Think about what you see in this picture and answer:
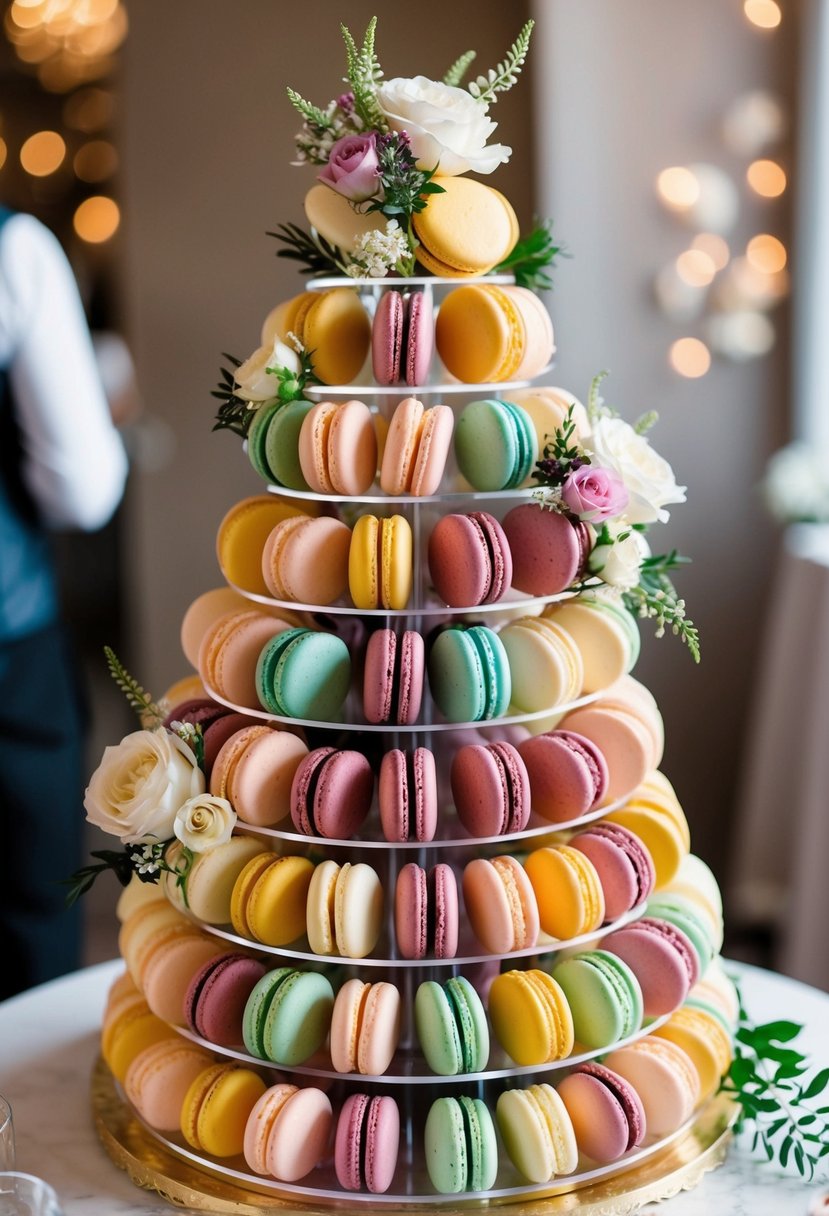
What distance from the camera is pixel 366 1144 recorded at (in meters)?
0.97

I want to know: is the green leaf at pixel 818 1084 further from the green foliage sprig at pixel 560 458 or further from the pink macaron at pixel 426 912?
the green foliage sprig at pixel 560 458

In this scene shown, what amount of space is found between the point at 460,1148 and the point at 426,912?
170 mm

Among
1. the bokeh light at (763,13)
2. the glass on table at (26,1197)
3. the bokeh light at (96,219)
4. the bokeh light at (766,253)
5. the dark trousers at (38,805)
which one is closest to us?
the glass on table at (26,1197)

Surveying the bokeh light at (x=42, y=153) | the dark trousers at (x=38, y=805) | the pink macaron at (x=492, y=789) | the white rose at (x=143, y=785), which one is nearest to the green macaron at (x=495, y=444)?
the pink macaron at (x=492, y=789)

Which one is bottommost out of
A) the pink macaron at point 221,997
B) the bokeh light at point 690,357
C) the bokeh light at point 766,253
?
the pink macaron at point 221,997

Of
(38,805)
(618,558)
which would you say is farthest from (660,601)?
(38,805)

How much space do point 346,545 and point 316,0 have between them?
8.69 ft

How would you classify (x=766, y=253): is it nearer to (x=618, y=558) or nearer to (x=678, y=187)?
(x=678, y=187)

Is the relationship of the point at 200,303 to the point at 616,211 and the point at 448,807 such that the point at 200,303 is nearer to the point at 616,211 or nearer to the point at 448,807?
the point at 616,211

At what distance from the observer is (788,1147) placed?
3.42 ft

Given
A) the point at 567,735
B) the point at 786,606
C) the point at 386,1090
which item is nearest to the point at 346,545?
the point at 567,735

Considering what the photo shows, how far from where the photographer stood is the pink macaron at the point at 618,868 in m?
1.03

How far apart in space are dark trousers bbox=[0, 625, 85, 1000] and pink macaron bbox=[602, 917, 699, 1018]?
4.13 ft

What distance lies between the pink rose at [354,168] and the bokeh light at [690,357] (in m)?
2.16
